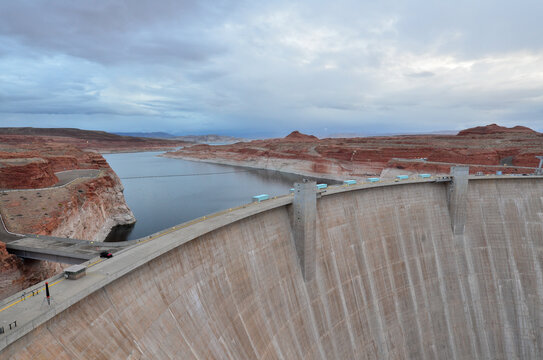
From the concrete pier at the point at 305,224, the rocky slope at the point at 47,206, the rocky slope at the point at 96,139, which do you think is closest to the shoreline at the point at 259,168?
the rocky slope at the point at 47,206

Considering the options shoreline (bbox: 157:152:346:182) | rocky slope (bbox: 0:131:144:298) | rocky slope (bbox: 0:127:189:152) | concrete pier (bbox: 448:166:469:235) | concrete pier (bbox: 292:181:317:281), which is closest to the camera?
rocky slope (bbox: 0:131:144:298)

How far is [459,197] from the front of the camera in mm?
22625

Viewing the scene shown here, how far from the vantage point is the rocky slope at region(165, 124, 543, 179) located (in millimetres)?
53688

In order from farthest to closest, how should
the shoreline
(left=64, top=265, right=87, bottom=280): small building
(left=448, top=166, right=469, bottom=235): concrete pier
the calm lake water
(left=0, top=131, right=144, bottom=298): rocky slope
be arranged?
1. the shoreline
2. the calm lake water
3. (left=448, top=166, right=469, bottom=235): concrete pier
4. (left=0, top=131, right=144, bottom=298): rocky slope
5. (left=64, top=265, right=87, bottom=280): small building

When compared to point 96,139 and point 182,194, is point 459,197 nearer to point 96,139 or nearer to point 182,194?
point 182,194

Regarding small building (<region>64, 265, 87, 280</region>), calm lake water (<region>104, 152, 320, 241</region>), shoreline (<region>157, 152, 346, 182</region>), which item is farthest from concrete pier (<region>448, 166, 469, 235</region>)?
shoreline (<region>157, 152, 346, 182</region>)

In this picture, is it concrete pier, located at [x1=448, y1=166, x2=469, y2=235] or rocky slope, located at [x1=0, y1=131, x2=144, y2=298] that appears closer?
rocky slope, located at [x1=0, y1=131, x2=144, y2=298]

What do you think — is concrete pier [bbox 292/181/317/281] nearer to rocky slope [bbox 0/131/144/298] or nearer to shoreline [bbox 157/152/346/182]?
rocky slope [bbox 0/131/144/298]

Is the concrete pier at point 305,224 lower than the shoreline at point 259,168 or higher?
higher

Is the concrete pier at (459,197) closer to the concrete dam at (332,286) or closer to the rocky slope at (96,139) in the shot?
the concrete dam at (332,286)

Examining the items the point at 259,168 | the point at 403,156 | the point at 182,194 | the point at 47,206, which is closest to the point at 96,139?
the point at 259,168

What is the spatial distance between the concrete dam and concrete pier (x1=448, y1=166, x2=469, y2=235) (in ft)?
0.36

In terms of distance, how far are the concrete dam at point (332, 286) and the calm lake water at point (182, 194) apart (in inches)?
916

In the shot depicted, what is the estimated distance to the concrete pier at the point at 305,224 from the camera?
53.1 ft
